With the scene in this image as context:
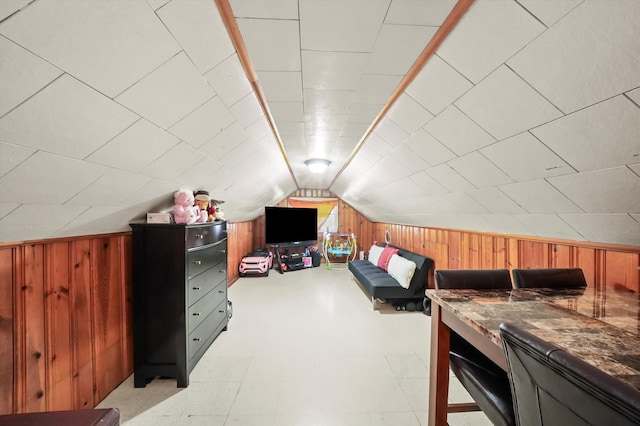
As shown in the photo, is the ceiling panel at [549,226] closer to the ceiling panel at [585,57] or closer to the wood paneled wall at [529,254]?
the wood paneled wall at [529,254]

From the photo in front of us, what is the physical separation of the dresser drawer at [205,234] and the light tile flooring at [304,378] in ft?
3.49

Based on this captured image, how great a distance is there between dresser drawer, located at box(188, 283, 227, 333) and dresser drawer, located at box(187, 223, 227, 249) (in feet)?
1.64

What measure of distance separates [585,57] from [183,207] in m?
2.36

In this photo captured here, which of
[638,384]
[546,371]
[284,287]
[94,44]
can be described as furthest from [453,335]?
[284,287]

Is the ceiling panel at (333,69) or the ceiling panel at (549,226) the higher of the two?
the ceiling panel at (333,69)

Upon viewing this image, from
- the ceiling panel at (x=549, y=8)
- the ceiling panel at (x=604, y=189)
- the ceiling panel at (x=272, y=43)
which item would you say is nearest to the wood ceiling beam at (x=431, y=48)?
the ceiling panel at (x=549, y=8)

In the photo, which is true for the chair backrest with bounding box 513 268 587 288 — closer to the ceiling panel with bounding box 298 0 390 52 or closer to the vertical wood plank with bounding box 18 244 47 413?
the ceiling panel with bounding box 298 0 390 52

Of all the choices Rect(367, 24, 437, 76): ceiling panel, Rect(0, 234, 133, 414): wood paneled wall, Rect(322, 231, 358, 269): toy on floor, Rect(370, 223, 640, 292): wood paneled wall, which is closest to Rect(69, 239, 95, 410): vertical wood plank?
Rect(0, 234, 133, 414): wood paneled wall

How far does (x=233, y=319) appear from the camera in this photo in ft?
9.39

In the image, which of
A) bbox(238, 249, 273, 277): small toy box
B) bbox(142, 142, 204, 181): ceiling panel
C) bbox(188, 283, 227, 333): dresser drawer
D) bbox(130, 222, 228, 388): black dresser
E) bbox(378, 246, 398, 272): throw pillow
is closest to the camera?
bbox(142, 142, 204, 181): ceiling panel

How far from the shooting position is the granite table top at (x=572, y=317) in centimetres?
71

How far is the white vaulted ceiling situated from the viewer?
2.33 feet

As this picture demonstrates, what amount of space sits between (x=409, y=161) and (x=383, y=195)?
135 cm

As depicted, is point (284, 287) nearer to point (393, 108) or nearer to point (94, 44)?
point (393, 108)
